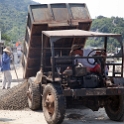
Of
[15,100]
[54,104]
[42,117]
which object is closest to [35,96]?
[42,117]

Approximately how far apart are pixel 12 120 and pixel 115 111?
2412 millimetres

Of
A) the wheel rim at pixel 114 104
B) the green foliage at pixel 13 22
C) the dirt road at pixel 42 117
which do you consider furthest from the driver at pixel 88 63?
the green foliage at pixel 13 22

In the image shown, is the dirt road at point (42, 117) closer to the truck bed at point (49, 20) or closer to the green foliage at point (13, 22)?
the truck bed at point (49, 20)

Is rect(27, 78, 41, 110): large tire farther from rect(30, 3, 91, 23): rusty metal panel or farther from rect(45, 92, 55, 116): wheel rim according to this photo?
rect(30, 3, 91, 23): rusty metal panel

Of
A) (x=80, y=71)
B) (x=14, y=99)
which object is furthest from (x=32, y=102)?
(x=80, y=71)

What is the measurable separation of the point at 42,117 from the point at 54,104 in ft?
4.74

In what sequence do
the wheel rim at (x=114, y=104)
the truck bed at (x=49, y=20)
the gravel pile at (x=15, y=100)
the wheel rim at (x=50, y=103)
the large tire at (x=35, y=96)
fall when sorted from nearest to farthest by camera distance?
1. the wheel rim at (x=50, y=103)
2. the wheel rim at (x=114, y=104)
3. the large tire at (x=35, y=96)
4. the truck bed at (x=49, y=20)
5. the gravel pile at (x=15, y=100)

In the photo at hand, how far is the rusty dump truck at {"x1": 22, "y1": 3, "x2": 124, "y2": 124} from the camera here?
24.8ft

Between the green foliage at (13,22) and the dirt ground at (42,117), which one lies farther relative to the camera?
the green foliage at (13,22)

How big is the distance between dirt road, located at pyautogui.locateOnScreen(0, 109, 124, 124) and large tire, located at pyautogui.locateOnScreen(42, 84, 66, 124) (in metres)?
0.48

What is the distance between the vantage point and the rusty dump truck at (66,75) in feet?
24.8

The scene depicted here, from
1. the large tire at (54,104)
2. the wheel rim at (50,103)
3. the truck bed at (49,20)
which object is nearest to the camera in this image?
the large tire at (54,104)

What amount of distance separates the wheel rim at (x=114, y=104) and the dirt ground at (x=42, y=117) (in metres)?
0.29

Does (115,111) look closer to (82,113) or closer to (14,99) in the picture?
(82,113)
